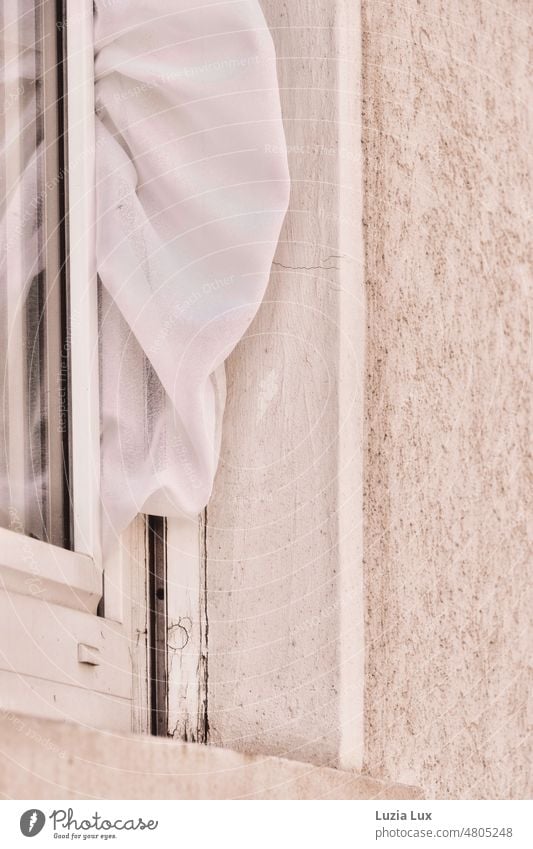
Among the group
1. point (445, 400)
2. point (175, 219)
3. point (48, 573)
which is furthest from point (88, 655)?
point (445, 400)

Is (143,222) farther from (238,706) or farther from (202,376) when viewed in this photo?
(238,706)

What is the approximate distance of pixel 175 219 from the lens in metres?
0.79

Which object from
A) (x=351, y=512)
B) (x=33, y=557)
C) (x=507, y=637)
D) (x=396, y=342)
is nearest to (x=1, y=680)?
(x=33, y=557)

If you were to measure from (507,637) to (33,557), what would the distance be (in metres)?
0.52

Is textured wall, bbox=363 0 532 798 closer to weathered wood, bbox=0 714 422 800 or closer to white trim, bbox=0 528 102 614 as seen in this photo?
weathered wood, bbox=0 714 422 800

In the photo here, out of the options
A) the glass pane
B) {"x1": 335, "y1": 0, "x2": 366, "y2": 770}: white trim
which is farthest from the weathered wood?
the glass pane

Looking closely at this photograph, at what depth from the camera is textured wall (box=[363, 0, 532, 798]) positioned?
87 centimetres

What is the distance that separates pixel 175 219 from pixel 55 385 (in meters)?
0.15

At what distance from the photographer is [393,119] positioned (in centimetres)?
93

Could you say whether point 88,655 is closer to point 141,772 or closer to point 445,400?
point 141,772

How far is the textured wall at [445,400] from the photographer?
87cm

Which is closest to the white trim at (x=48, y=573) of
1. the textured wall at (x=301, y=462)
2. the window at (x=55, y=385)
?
Answer: the window at (x=55, y=385)

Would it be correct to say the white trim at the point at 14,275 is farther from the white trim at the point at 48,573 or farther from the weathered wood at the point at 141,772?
the weathered wood at the point at 141,772

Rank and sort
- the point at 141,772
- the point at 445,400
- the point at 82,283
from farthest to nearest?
the point at 445,400
the point at 82,283
the point at 141,772
